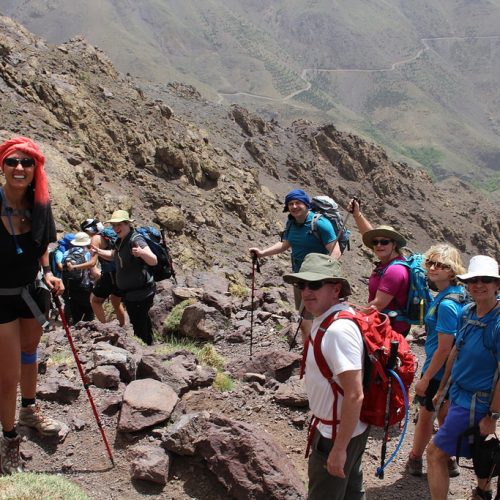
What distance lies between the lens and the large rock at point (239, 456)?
4.17 m

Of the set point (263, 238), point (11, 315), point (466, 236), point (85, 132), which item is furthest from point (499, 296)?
point (466, 236)

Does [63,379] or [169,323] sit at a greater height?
[63,379]

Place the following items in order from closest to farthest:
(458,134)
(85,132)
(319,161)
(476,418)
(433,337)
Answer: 1. (476,418)
2. (433,337)
3. (85,132)
4. (319,161)
5. (458,134)

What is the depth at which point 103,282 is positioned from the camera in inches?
295

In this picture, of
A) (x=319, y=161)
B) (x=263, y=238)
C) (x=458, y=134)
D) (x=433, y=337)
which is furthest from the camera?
(x=458, y=134)

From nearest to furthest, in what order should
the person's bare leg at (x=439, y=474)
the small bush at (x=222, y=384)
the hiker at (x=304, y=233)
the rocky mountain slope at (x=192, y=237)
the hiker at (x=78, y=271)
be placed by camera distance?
the person's bare leg at (x=439, y=474) < the rocky mountain slope at (x=192, y=237) < the small bush at (x=222, y=384) < the hiker at (x=304, y=233) < the hiker at (x=78, y=271)

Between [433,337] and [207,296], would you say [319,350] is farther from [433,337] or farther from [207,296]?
[207,296]

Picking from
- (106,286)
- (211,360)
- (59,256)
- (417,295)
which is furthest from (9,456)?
(59,256)

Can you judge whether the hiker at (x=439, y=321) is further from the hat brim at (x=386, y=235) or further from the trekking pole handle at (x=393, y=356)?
the trekking pole handle at (x=393, y=356)

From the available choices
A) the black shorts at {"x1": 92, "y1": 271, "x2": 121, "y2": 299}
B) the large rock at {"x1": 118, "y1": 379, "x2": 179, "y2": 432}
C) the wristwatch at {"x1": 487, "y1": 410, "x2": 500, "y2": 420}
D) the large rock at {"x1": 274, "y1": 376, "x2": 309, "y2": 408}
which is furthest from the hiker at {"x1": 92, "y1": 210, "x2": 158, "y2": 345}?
the wristwatch at {"x1": 487, "y1": 410, "x2": 500, "y2": 420}

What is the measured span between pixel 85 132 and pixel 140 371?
1774 cm

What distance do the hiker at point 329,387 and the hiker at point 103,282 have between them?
4.44m

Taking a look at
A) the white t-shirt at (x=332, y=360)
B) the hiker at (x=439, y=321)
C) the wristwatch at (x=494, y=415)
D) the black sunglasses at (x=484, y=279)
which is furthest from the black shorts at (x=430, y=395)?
the white t-shirt at (x=332, y=360)

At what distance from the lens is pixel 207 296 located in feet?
31.1
